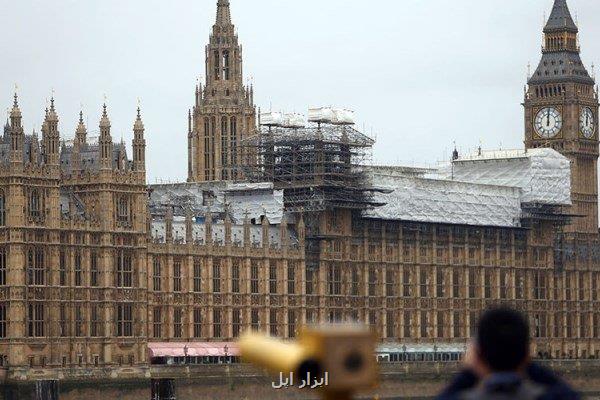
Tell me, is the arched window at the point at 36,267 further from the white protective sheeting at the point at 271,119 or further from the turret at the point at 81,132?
the white protective sheeting at the point at 271,119

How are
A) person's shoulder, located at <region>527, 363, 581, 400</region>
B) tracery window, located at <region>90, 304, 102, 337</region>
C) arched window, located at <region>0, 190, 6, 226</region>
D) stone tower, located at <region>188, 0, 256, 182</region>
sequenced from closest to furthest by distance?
person's shoulder, located at <region>527, 363, 581, 400</region>, arched window, located at <region>0, 190, 6, 226</region>, tracery window, located at <region>90, 304, 102, 337</region>, stone tower, located at <region>188, 0, 256, 182</region>

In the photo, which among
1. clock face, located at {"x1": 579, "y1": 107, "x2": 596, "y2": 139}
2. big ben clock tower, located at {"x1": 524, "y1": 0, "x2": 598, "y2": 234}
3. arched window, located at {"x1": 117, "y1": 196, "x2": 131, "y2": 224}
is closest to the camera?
arched window, located at {"x1": 117, "y1": 196, "x2": 131, "y2": 224}

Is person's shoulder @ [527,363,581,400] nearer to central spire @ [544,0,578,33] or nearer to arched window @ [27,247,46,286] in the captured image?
arched window @ [27,247,46,286]

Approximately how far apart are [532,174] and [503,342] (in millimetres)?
140712

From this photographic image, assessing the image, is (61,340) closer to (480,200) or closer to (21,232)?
(21,232)

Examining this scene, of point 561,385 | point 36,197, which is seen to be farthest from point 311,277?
point 561,385

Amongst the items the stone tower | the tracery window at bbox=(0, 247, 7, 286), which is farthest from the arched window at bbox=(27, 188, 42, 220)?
the stone tower

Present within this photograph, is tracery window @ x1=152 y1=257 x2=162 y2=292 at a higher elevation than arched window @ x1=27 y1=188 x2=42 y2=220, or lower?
lower

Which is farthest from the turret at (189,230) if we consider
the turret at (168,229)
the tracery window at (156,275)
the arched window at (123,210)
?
the arched window at (123,210)

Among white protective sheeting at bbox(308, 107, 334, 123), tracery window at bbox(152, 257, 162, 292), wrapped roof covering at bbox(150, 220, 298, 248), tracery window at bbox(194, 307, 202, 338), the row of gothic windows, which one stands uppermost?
the row of gothic windows

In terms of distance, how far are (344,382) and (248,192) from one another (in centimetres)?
12313

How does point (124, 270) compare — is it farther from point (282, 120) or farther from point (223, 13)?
point (223, 13)

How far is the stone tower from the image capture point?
535ft

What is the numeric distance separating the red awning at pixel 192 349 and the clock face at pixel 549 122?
54.3 metres
